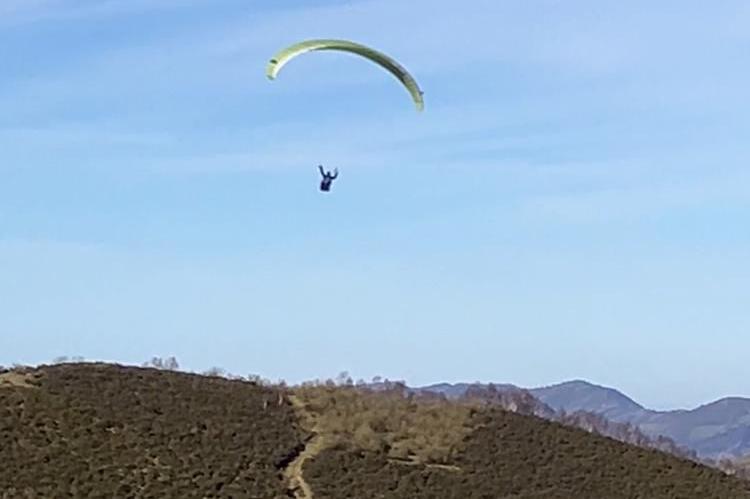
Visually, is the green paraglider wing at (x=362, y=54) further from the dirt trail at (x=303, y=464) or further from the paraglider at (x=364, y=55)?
the dirt trail at (x=303, y=464)

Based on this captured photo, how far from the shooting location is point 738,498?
58.9 metres

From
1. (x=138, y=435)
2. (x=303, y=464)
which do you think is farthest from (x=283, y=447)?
(x=138, y=435)

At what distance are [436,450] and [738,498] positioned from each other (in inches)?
504

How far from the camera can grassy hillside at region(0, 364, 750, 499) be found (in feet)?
167

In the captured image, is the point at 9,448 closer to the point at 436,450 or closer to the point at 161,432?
the point at 161,432

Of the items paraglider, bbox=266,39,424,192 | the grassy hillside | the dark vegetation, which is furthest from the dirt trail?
paraglider, bbox=266,39,424,192

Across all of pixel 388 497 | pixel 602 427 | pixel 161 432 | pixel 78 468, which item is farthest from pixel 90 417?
pixel 602 427

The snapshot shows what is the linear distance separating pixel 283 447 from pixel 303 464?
173cm

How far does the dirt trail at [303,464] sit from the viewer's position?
2057 inches

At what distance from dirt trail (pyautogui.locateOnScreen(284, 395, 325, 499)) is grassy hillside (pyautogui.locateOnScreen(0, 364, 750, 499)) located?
0.29 ft

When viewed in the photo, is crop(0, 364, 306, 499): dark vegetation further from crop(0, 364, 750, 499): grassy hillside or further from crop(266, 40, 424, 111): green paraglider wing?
crop(266, 40, 424, 111): green paraglider wing

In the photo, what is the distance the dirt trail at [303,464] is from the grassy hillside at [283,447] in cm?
9

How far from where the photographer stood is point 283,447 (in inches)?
2253

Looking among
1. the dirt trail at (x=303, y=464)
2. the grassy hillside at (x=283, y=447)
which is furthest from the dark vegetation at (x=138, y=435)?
the dirt trail at (x=303, y=464)
